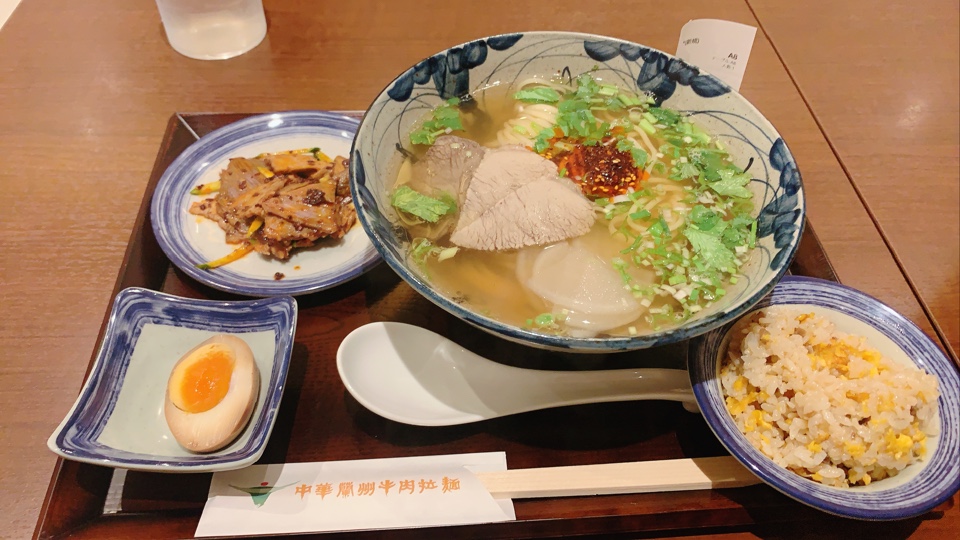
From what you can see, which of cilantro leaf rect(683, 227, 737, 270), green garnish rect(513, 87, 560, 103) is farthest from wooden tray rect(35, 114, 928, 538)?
green garnish rect(513, 87, 560, 103)

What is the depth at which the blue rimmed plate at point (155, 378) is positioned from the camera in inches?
49.1

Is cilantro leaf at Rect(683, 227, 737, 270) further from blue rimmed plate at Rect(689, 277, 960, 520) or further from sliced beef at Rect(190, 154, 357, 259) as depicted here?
sliced beef at Rect(190, 154, 357, 259)

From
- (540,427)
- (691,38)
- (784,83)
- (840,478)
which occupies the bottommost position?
(540,427)

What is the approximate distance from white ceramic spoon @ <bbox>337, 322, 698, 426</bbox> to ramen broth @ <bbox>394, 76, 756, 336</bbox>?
18cm

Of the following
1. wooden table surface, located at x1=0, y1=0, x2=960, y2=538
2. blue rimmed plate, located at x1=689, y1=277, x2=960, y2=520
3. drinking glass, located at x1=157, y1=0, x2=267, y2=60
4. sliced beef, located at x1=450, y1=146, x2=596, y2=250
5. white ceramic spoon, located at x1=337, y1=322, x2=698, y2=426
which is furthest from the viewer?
drinking glass, located at x1=157, y1=0, x2=267, y2=60

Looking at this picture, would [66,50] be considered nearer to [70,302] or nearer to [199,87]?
[199,87]

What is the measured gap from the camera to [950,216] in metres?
2.02

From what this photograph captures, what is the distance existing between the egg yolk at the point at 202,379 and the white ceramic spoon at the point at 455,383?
0.27 m

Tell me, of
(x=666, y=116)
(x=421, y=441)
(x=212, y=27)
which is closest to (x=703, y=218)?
(x=666, y=116)

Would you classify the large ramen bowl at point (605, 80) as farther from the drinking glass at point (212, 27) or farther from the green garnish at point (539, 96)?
the drinking glass at point (212, 27)

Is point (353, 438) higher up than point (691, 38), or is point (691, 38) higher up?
point (691, 38)

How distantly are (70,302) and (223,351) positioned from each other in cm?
62

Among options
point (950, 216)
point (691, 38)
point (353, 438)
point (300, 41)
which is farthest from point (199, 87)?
point (950, 216)

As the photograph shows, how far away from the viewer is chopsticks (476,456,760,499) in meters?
1.25
